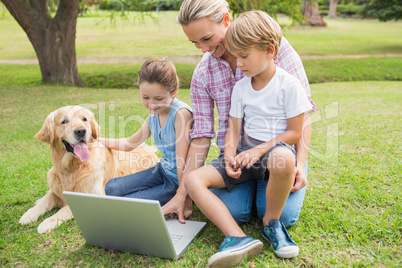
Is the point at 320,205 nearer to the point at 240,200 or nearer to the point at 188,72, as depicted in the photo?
the point at 240,200

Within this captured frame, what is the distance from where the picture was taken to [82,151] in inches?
132

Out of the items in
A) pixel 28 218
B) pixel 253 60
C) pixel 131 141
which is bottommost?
pixel 28 218

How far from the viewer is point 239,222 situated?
9.78 feet

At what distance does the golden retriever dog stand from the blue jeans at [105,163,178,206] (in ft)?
0.45

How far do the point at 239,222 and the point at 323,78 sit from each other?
37.8 ft

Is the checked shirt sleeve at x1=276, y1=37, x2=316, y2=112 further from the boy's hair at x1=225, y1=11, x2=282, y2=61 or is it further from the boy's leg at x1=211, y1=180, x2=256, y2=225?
the boy's leg at x1=211, y1=180, x2=256, y2=225

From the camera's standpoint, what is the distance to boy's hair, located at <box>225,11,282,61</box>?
262 centimetres

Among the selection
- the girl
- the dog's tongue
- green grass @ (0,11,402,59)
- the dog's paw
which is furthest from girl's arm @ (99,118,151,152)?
green grass @ (0,11,402,59)

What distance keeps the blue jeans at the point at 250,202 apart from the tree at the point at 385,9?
19.4 m

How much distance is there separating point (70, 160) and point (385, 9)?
20.4 meters

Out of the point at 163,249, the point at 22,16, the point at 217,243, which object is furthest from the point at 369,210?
the point at 22,16

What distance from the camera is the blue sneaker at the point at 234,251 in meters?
2.36

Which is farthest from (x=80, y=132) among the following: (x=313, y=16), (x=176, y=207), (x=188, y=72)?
(x=313, y=16)

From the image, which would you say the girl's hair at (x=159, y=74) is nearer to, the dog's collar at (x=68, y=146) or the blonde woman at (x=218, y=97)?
the blonde woman at (x=218, y=97)
